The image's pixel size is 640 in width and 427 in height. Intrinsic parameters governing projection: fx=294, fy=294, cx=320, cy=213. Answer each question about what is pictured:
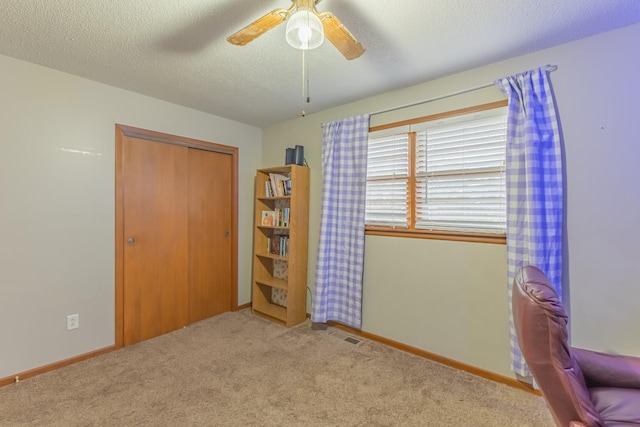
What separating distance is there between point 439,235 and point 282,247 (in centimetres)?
168

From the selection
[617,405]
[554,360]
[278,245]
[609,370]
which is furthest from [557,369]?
[278,245]

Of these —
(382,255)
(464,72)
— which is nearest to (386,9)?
(464,72)

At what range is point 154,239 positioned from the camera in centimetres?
286

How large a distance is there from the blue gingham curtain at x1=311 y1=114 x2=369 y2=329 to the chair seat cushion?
1766 mm

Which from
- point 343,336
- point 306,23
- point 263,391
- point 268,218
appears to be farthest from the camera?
point 268,218

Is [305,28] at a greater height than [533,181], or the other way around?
[305,28]

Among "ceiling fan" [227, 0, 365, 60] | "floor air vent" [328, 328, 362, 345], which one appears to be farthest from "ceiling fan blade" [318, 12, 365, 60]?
"floor air vent" [328, 328, 362, 345]

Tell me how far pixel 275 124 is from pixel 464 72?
7.20ft

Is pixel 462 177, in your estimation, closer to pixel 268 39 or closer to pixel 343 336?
pixel 268 39

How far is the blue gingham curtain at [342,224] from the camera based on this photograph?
9.24ft

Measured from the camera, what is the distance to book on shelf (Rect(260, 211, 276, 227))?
3.39 m

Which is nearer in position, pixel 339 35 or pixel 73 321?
pixel 339 35

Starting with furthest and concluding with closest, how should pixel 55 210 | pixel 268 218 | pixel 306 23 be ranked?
pixel 268 218 < pixel 55 210 < pixel 306 23

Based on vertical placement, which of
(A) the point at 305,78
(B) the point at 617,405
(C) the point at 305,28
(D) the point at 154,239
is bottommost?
(B) the point at 617,405
